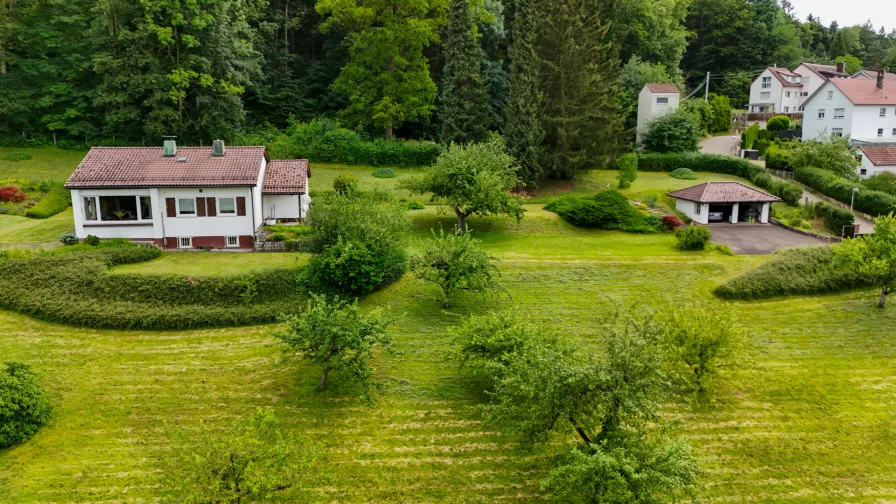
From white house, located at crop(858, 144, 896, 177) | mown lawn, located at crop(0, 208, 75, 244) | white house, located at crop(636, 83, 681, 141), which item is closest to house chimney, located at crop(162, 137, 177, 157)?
mown lawn, located at crop(0, 208, 75, 244)

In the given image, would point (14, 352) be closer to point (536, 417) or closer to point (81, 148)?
point (536, 417)

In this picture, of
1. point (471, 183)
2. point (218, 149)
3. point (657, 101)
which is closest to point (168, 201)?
point (218, 149)

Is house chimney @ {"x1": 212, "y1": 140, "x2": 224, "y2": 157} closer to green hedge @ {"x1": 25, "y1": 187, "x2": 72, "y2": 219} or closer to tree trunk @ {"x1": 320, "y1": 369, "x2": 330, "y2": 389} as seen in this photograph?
green hedge @ {"x1": 25, "y1": 187, "x2": 72, "y2": 219}

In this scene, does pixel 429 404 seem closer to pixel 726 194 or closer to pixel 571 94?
pixel 726 194

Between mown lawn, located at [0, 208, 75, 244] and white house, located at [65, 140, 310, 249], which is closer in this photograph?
white house, located at [65, 140, 310, 249]

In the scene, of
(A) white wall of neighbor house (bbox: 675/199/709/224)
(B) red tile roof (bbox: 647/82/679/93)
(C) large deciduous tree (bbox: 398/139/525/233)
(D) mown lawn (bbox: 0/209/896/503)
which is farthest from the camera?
(B) red tile roof (bbox: 647/82/679/93)

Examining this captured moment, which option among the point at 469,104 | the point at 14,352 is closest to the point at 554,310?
the point at 14,352
